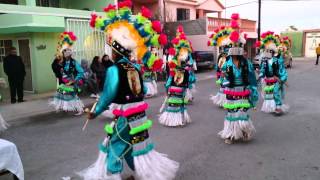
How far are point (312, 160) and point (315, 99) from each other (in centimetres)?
693

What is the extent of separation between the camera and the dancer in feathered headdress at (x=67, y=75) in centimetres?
963

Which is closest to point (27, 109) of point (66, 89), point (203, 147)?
point (66, 89)

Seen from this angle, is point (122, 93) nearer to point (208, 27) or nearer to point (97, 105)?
point (97, 105)

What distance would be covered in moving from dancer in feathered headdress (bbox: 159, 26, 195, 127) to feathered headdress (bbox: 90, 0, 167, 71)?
151 inches

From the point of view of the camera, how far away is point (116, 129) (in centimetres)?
431

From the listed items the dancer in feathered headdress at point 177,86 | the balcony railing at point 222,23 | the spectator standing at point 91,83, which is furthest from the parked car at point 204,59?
the dancer in feathered headdress at point 177,86

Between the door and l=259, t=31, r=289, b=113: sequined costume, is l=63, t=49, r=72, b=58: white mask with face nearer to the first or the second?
l=259, t=31, r=289, b=113: sequined costume

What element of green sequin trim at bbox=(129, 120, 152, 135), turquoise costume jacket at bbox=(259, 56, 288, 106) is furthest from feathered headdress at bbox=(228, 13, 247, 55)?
green sequin trim at bbox=(129, 120, 152, 135)

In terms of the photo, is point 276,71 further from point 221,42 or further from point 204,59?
point 204,59

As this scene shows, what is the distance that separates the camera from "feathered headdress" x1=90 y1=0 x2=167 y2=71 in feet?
14.2

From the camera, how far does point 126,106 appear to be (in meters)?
4.31

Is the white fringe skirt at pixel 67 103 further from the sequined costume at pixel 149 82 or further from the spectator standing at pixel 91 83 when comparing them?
the sequined costume at pixel 149 82

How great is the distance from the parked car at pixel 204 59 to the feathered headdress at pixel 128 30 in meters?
18.9

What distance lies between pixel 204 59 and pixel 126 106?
20.3m
